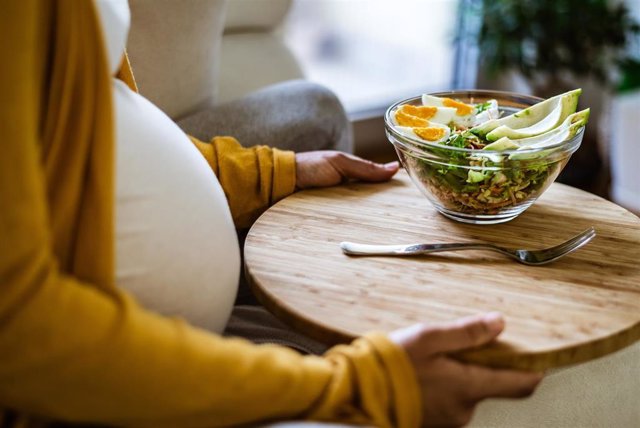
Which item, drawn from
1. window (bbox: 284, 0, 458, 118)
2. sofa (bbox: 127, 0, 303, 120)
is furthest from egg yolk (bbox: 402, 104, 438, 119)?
window (bbox: 284, 0, 458, 118)

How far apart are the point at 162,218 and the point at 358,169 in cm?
48

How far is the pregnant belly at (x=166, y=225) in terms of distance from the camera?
2.27 feet

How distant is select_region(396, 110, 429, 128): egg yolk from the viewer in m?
1.01

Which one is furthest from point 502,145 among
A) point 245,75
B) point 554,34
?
point 554,34

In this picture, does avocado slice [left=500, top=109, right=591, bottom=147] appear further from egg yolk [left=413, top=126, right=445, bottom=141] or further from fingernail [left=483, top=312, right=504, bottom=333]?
fingernail [left=483, top=312, right=504, bottom=333]

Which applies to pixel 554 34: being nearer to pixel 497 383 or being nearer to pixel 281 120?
pixel 281 120

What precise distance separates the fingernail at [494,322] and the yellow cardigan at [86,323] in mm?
101

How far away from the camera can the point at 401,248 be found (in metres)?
0.89

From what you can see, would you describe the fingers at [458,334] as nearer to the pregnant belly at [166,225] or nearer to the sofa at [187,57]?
the pregnant belly at [166,225]

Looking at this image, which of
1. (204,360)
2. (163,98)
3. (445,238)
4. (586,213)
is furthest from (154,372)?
(163,98)

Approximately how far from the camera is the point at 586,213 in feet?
3.41

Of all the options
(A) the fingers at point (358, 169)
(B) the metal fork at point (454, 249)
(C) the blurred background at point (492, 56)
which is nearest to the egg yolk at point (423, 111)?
(A) the fingers at point (358, 169)

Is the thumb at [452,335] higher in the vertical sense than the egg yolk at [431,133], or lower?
lower

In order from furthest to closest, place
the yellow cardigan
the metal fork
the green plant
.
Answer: the green plant → the metal fork → the yellow cardigan
